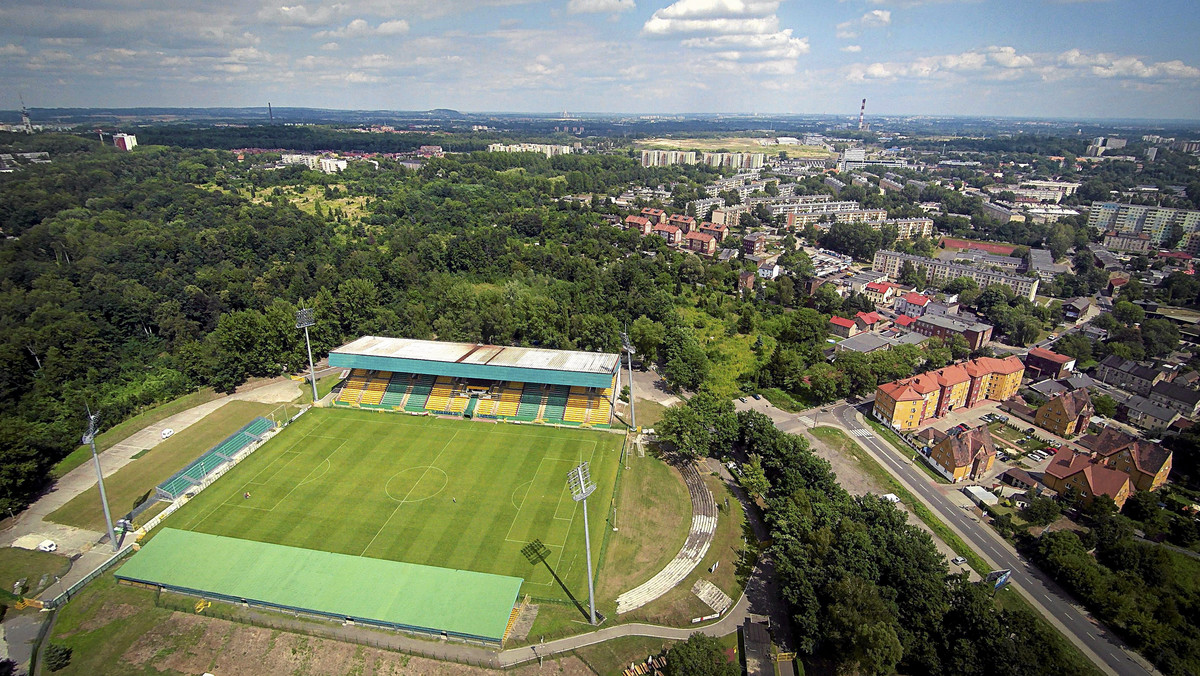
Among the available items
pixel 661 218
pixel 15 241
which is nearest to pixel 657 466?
pixel 661 218

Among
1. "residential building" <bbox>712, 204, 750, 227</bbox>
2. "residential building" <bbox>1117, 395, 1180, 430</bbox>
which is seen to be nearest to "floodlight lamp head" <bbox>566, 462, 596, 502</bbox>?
"residential building" <bbox>1117, 395, 1180, 430</bbox>

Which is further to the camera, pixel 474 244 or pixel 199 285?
pixel 474 244

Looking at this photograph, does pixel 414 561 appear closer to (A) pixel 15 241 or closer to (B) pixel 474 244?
(B) pixel 474 244

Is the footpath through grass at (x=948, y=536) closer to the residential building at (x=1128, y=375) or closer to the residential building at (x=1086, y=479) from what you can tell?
the residential building at (x=1086, y=479)

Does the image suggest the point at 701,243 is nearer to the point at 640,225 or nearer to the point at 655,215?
the point at 640,225

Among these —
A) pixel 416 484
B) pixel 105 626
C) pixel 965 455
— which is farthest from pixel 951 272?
pixel 105 626
